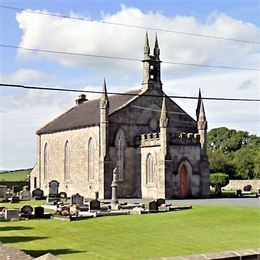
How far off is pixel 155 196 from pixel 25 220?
2203 centimetres

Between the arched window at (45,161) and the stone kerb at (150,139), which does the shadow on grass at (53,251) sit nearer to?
the stone kerb at (150,139)

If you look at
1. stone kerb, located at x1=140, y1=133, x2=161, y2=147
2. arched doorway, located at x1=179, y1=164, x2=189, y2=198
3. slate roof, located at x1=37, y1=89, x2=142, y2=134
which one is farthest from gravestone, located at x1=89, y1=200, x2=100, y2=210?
slate roof, located at x1=37, y1=89, x2=142, y2=134

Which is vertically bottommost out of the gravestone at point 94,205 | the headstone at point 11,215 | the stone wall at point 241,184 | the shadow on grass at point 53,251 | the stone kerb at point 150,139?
the shadow on grass at point 53,251

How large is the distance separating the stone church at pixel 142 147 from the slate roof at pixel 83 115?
183mm

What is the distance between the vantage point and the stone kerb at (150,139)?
2051 inches

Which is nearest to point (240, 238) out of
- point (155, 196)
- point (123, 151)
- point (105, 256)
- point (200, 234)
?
point (200, 234)

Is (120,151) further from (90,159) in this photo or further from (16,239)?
(16,239)

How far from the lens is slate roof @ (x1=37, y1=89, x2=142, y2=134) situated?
5646cm

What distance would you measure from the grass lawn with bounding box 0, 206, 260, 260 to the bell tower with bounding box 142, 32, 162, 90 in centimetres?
2548

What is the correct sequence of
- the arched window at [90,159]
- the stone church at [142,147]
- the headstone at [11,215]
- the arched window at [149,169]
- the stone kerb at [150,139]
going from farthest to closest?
1. the arched window at [90,159]
2. the arched window at [149,169]
3. the stone kerb at [150,139]
4. the stone church at [142,147]
5. the headstone at [11,215]

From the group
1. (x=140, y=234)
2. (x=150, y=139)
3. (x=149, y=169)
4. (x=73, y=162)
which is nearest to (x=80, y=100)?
(x=73, y=162)

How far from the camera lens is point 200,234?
2336 cm

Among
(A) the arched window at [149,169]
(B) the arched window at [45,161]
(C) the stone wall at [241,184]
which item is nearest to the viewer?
(A) the arched window at [149,169]

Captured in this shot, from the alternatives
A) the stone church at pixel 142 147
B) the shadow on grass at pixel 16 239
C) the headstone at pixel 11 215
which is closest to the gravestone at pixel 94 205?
the headstone at pixel 11 215
